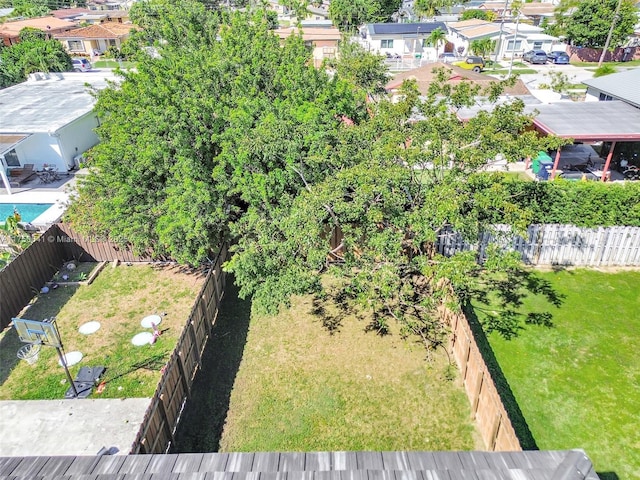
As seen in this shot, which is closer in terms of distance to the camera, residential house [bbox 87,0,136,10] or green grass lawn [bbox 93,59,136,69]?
green grass lawn [bbox 93,59,136,69]

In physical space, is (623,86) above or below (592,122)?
above

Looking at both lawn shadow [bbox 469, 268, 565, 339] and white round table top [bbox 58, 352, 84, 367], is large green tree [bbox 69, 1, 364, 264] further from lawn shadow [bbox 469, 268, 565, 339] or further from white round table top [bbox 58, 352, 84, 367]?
lawn shadow [bbox 469, 268, 565, 339]

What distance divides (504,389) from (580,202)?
828 cm

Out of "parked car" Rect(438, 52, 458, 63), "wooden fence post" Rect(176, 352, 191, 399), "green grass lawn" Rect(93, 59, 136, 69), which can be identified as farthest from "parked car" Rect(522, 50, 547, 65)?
"wooden fence post" Rect(176, 352, 191, 399)

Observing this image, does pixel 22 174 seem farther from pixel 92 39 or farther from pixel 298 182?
pixel 92 39

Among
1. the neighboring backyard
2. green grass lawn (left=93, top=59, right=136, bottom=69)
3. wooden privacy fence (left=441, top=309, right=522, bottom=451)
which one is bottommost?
the neighboring backyard

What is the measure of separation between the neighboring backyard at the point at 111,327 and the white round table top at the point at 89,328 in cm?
11

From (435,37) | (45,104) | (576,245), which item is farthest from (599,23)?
(45,104)

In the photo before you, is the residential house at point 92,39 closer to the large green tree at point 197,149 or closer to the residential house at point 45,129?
the residential house at point 45,129

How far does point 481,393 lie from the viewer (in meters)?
10.9

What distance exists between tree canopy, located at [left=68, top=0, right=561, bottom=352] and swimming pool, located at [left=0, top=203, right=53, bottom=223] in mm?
7509

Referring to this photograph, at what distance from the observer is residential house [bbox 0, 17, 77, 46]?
2362 inches

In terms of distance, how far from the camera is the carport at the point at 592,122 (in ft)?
75.5

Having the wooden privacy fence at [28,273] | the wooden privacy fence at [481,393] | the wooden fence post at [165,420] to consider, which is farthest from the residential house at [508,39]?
the wooden fence post at [165,420]
